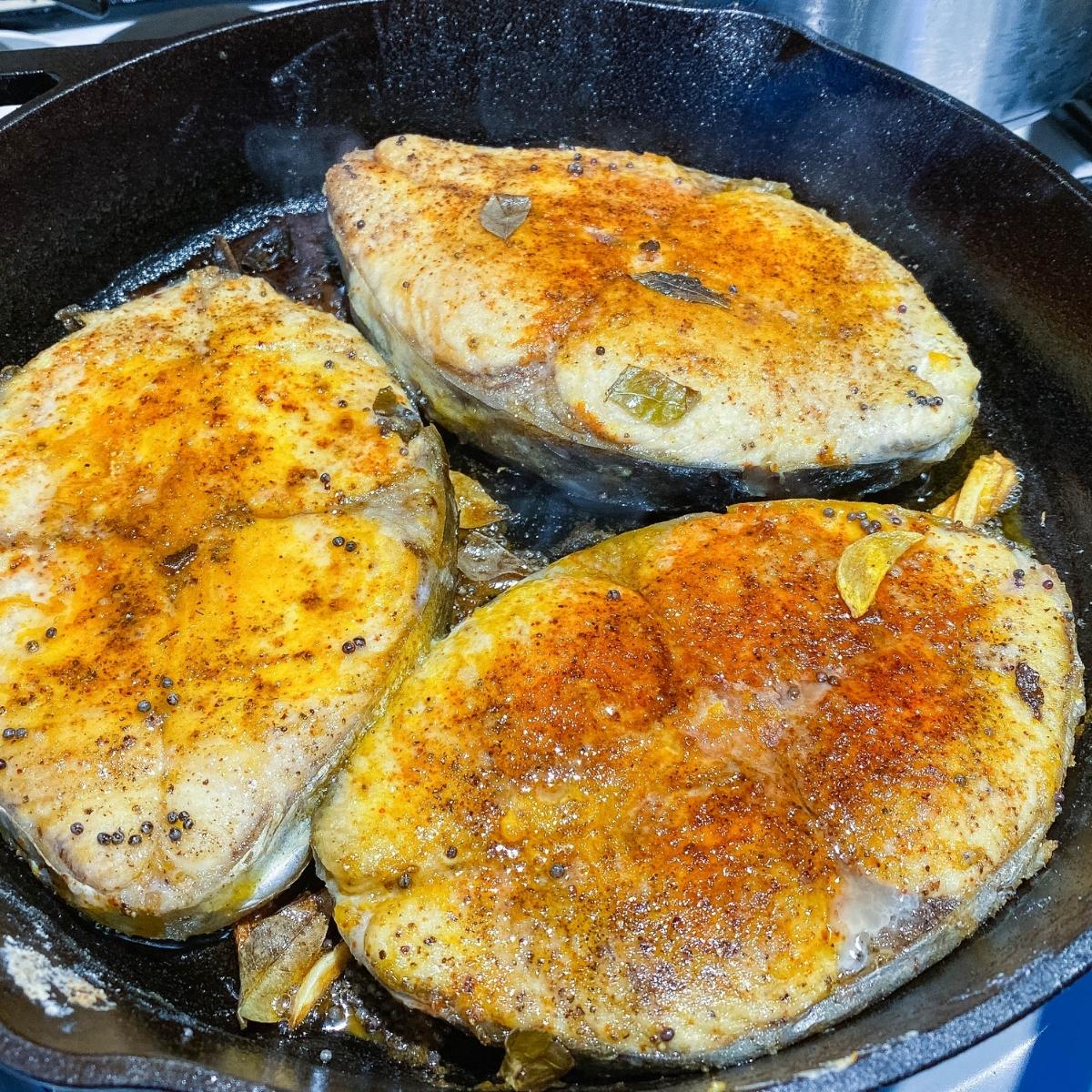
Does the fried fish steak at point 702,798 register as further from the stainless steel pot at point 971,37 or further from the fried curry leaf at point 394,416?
the stainless steel pot at point 971,37

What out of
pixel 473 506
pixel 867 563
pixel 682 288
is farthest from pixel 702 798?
pixel 682 288

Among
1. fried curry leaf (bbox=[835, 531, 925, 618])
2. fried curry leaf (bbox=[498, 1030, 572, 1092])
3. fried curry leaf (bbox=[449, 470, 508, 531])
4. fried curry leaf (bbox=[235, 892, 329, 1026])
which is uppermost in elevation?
fried curry leaf (bbox=[835, 531, 925, 618])

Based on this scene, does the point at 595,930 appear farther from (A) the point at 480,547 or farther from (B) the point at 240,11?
(B) the point at 240,11

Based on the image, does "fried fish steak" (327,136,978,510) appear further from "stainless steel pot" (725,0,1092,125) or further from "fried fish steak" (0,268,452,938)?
"stainless steel pot" (725,0,1092,125)

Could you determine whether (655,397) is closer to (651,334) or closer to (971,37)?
(651,334)

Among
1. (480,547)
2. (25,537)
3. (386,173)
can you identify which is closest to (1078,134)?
(386,173)

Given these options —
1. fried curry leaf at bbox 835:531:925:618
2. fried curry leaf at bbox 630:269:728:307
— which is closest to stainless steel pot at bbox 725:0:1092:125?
fried curry leaf at bbox 630:269:728:307
